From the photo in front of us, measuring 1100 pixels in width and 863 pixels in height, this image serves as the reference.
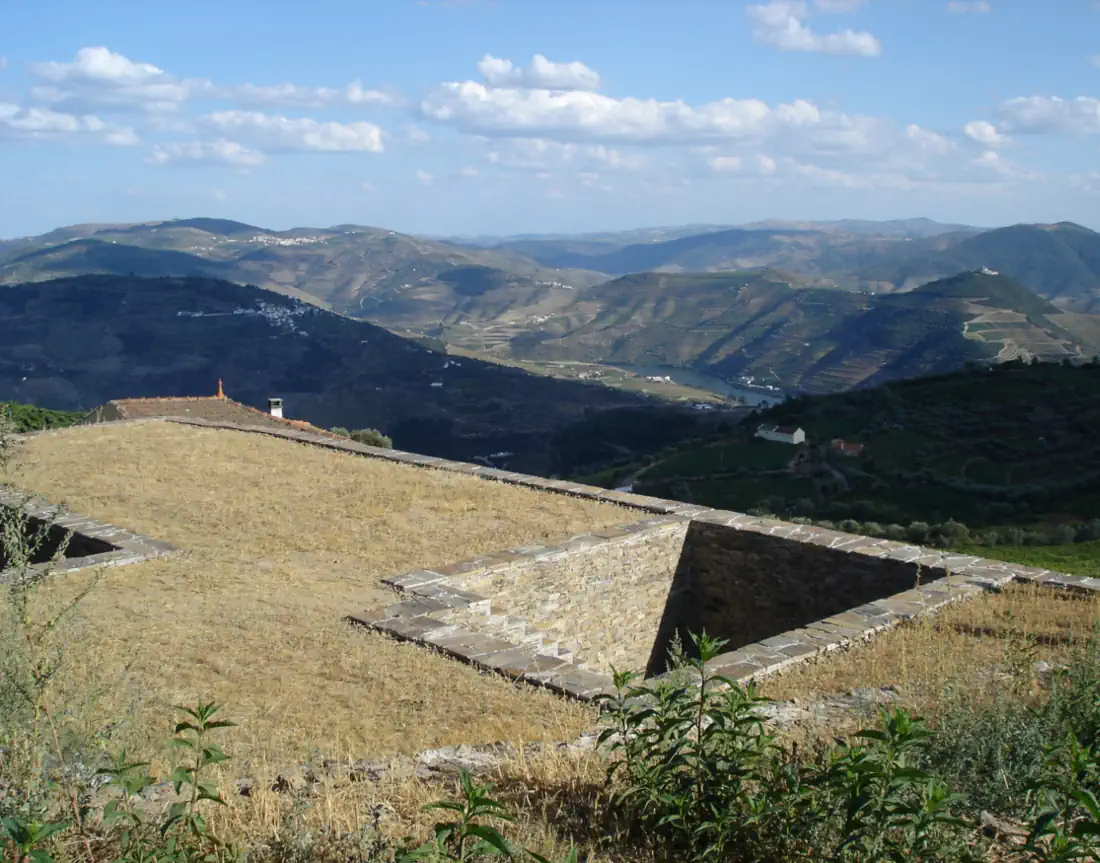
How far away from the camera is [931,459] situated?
35.7 meters

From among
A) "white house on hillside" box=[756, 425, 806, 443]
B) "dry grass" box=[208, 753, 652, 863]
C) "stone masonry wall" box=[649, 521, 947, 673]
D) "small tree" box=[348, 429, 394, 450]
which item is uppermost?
"dry grass" box=[208, 753, 652, 863]

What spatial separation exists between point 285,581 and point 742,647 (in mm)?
3762

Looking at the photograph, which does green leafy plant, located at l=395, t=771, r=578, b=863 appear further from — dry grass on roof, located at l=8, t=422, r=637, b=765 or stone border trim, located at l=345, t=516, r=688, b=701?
stone border trim, located at l=345, t=516, r=688, b=701

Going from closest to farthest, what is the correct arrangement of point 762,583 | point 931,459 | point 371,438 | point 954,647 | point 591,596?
point 954,647 → point 591,596 → point 762,583 → point 371,438 → point 931,459

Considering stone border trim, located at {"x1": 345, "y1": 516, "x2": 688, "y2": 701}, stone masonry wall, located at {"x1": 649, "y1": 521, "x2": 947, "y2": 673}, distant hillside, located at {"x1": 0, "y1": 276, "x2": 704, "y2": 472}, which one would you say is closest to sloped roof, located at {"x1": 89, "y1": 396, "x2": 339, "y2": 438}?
stone masonry wall, located at {"x1": 649, "y1": 521, "x2": 947, "y2": 673}

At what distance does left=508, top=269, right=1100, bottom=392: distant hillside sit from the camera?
104 meters

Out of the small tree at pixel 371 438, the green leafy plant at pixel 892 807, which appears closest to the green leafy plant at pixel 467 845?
the green leafy plant at pixel 892 807

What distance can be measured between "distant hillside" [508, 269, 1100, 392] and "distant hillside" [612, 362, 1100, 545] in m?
38.8

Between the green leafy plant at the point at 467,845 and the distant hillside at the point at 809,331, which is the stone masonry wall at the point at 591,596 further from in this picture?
the distant hillside at the point at 809,331

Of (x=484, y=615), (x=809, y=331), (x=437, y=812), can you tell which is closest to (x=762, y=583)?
(x=484, y=615)

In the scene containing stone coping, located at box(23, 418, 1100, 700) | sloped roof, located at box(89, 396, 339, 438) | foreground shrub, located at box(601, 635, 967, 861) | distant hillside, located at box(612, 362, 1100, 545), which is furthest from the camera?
distant hillside, located at box(612, 362, 1100, 545)

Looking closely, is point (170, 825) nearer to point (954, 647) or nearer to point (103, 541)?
point (954, 647)

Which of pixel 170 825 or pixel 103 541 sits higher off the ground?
pixel 170 825

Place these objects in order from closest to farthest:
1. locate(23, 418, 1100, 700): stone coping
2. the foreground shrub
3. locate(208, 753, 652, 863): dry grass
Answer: the foreground shrub, locate(208, 753, 652, 863): dry grass, locate(23, 418, 1100, 700): stone coping
